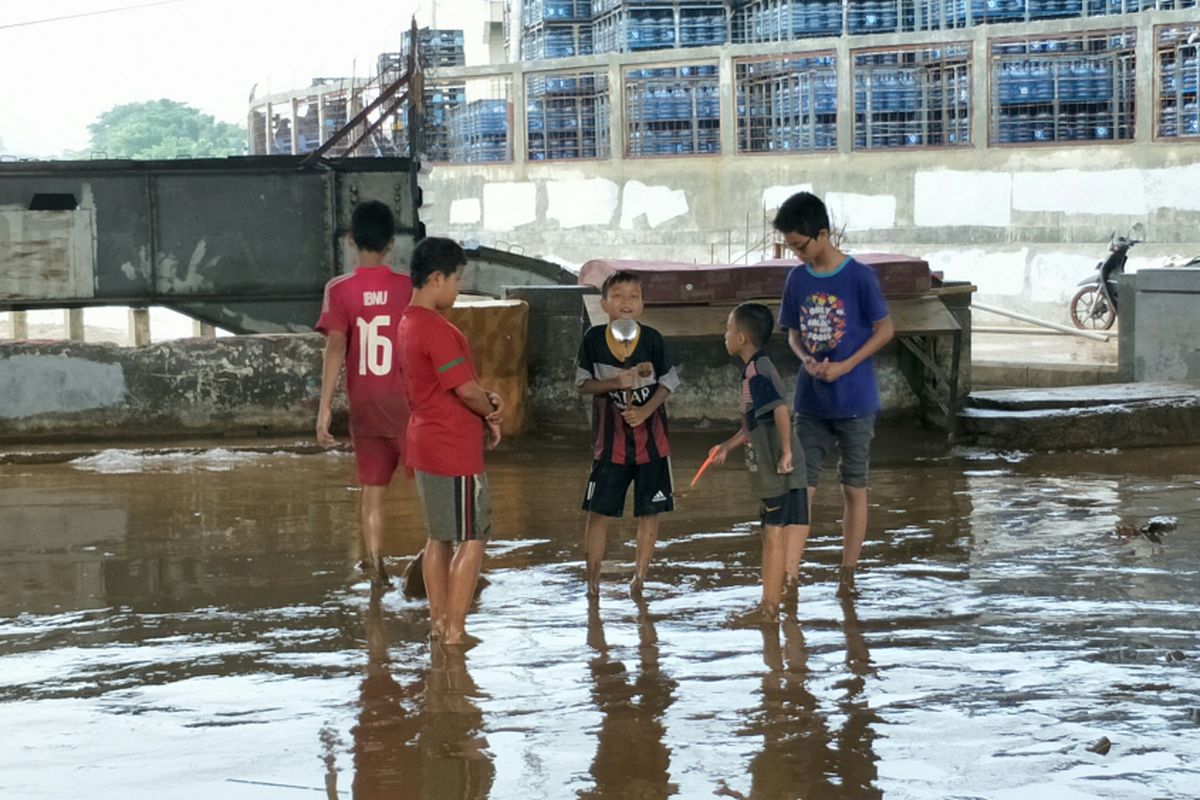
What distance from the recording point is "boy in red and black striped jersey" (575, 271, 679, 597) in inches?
249

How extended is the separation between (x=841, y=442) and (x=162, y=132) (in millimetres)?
114596

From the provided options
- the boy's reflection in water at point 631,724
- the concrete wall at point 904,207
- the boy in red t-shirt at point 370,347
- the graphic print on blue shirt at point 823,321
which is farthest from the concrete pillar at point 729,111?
the boy's reflection in water at point 631,724

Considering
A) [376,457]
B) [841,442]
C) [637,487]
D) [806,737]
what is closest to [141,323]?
[376,457]

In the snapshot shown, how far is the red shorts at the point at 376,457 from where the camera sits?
692 centimetres

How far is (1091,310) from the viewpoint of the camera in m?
21.9

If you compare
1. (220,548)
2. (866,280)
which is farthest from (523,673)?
(220,548)

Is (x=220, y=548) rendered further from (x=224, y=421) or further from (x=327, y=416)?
(x=224, y=421)

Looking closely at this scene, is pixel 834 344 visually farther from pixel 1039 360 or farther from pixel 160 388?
pixel 1039 360

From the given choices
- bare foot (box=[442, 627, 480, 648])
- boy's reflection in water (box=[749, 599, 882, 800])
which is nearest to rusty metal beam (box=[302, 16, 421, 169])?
bare foot (box=[442, 627, 480, 648])

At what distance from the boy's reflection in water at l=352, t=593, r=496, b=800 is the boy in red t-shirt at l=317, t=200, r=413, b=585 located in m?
1.41

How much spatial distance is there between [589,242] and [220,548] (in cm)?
2543

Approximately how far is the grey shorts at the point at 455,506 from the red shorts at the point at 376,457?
1214 mm

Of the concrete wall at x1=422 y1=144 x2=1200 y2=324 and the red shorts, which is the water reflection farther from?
the concrete wall at x1=422 y1=144 x2=1200 y2=324

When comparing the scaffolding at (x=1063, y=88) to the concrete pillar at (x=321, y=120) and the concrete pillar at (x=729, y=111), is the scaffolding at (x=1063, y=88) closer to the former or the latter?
the concrete pillar at (x=729, y=111)
